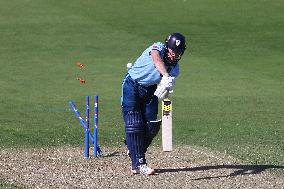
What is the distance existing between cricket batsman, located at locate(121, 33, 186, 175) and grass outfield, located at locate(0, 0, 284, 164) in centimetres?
188

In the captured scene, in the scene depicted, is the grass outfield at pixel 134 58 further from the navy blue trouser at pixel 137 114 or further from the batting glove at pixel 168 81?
the batting glove at pixel 168 81

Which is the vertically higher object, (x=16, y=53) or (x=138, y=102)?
(x=138, y=102)

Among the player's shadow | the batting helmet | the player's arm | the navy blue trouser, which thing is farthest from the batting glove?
the player's shadow

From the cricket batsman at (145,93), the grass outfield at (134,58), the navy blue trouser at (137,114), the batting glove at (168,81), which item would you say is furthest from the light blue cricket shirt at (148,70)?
the grass outfield at (134,58)

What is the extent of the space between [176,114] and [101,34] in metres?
11.7

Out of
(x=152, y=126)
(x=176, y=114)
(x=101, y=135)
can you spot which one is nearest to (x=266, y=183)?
(x=152, y=126)

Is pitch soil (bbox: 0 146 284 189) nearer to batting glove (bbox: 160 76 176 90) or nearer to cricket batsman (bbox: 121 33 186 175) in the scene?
cricket batsman (bbox: 121 33 186 175)

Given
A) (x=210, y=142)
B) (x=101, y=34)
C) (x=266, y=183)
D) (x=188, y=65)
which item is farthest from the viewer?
(x=101, y=34)

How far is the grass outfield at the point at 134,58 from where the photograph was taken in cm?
1485

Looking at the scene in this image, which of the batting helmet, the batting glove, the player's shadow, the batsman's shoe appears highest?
the batting helmet

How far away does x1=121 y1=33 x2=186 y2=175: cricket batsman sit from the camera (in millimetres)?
10773

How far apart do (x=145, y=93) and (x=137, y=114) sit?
0.28 m

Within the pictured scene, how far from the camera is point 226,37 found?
2902 cm

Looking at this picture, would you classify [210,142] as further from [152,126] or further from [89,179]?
[89,179]
